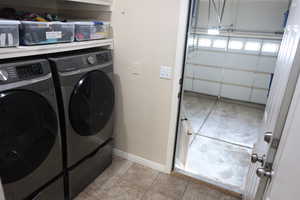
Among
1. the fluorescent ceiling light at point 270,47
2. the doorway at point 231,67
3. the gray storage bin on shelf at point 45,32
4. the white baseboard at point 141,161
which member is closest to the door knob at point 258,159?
the white baseboard at point 141,161

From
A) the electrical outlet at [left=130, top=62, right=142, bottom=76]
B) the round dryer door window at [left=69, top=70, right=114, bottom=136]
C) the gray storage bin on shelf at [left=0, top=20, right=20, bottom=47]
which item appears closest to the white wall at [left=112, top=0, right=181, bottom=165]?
the electrical outlet at [left=130, top=62, right=142, bottom=76]

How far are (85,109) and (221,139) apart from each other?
96.5 inches

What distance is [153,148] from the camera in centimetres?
223

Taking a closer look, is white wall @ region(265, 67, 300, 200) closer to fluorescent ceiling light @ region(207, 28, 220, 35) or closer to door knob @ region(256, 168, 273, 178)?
door knob @ region(256, 168, 273, 178)

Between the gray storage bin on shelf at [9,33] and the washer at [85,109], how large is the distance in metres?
0.25

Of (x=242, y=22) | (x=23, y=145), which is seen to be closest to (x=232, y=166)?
(x=23, y=145)

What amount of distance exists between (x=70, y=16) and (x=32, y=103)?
1253 mm

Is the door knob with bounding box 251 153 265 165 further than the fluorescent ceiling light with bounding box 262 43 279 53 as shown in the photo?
No

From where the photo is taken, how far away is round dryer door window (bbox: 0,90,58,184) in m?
1.15

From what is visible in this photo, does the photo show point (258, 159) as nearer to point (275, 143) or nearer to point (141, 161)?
point (275, 143)

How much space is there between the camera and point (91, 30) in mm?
1760

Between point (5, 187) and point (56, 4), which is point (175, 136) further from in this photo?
point (56, 4)

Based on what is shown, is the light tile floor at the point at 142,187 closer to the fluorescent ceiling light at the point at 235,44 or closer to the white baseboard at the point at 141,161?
the white baseboard at the point at 141,161

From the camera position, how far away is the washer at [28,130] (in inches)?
45.0
